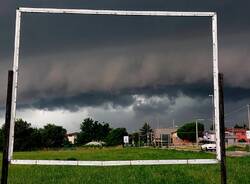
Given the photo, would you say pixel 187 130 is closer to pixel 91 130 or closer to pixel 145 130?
pixel 145 130

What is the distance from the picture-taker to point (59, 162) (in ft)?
29.0

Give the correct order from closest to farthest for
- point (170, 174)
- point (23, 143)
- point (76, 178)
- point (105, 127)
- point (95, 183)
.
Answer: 1. point (105, 127)
2. point (95, 183)
3. point (76, 178)
4. point (170, 174)
5. point (23, 143)

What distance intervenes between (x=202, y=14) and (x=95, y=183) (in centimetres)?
583

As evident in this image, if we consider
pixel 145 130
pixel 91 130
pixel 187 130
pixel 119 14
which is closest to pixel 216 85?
pixel 119 14

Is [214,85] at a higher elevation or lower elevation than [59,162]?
higher

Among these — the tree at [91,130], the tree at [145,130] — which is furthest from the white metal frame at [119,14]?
the tree at [145,130]

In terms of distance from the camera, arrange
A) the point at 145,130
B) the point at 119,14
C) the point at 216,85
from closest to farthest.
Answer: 1. the point at 216,85
2. the point at 119,14
3. the point at 145,130

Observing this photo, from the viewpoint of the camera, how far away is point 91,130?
464 inches

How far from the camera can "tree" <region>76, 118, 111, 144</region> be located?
442 inches

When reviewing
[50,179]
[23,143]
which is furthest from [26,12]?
[23,143]

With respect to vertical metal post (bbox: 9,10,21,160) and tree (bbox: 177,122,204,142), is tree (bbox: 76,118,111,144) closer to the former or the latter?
vertical metal post (bbox: 9,10,21,160)

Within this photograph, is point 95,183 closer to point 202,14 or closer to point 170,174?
point 170,174

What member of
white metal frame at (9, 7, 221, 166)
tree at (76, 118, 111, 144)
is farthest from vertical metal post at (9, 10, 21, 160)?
tree at (76, 118, 111, 144)

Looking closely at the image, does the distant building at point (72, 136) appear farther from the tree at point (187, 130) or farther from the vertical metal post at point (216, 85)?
the tree at point (187, 130)
